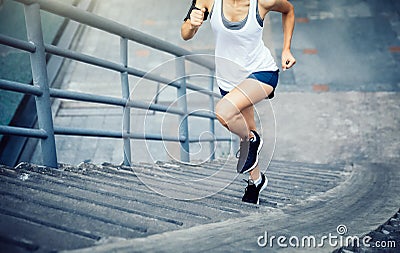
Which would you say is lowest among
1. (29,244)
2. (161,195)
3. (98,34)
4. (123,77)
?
(29,244)

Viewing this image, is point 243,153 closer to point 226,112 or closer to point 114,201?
point 226,112

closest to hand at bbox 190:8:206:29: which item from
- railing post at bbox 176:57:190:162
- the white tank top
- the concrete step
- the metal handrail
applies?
the white tank top

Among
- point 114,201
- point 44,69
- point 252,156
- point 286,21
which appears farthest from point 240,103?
point 44,69

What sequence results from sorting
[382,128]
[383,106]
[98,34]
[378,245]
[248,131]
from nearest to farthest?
[378,245]
[248,131]
[382,128]
[383,106]
[98,34]

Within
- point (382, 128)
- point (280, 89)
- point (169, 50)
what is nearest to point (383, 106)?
point (382, 128)

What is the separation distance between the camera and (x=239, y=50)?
2779 mm

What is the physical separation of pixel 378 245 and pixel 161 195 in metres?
1.14

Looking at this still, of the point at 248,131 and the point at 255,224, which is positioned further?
the point at 248,131

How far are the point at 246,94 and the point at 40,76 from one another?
1.19m

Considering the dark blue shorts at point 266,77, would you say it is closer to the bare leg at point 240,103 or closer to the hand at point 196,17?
the bare leg at point 240,103

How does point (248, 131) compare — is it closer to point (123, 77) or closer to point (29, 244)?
point (123, 77)

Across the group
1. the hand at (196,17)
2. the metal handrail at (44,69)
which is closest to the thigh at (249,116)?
the hand at (196,17)

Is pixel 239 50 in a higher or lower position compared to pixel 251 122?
higher

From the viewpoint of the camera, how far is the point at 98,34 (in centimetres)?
952
